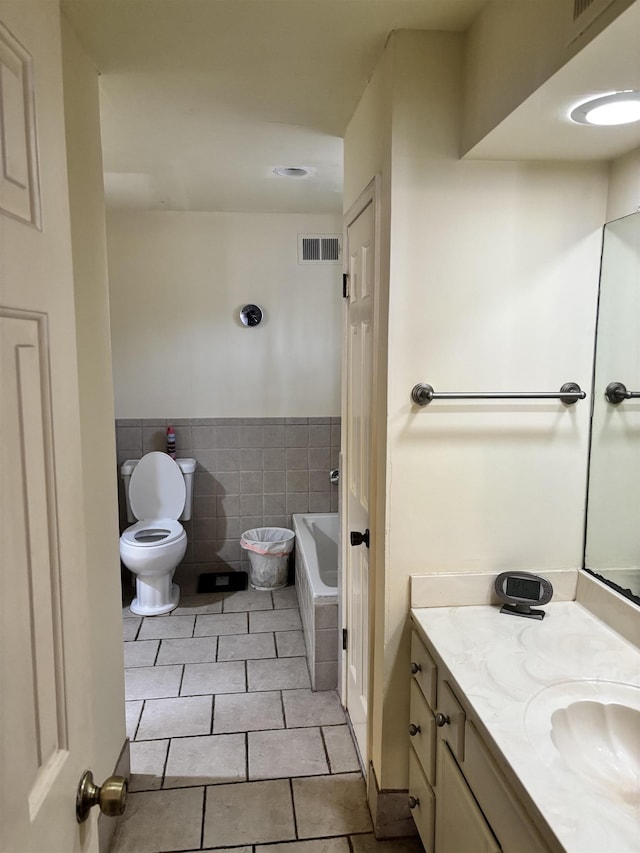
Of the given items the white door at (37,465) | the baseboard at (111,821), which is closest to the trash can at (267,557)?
the baseboard at (111,821)

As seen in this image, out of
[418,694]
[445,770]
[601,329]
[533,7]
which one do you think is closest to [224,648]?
[418,694]

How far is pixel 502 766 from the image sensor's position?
120 centimetres

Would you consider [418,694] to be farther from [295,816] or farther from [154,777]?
[154,777]

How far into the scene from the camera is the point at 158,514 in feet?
12.8

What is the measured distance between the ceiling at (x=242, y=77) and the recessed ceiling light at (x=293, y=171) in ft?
0.14

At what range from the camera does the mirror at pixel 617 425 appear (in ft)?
5.50

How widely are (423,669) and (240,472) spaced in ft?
8.40

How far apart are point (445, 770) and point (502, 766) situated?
417mm

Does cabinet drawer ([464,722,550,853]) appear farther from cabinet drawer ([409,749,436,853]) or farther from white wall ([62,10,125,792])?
white wall ([62,10,125,792])

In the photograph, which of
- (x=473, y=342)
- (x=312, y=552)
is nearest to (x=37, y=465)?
(x=473, y=342)

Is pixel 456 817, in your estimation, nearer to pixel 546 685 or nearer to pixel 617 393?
pixel 546 685

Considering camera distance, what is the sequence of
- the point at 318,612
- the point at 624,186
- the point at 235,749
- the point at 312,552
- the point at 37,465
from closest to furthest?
the point at 37,465
the point at 624,186
the point at 235,749
the point at 318,612
the point at 312,552

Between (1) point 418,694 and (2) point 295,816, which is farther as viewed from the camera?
(2) point 295,816

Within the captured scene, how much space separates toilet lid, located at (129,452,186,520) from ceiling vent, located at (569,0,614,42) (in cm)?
326
